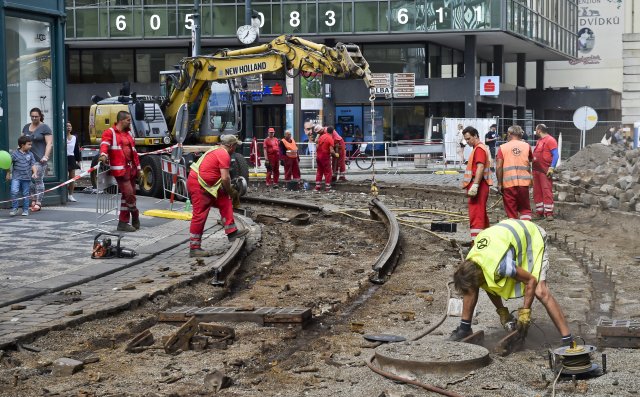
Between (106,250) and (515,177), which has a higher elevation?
(515,177)

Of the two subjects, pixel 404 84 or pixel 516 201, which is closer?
pixel 516 201

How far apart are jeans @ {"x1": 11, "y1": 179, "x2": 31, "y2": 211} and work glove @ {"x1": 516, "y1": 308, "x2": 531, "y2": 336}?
11.3 meters

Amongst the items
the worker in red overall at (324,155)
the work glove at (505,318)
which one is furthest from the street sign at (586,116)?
the work glove at (505,318)

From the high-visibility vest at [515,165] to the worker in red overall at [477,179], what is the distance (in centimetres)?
186

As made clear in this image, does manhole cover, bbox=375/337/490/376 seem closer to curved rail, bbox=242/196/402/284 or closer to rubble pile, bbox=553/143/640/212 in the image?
curved rail, bbox=242/196/402/284

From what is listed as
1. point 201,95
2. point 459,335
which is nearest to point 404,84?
point 201,95

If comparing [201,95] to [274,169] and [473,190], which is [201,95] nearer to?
[274,169]

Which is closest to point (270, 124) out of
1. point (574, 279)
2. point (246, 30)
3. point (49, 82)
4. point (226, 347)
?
point (246, 30)

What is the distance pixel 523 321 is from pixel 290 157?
2010 centimetres

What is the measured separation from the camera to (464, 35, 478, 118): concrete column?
49219 millimetres

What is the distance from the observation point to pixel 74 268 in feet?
40.3

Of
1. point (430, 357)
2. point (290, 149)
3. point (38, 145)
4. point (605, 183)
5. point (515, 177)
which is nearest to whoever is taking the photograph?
point (430, 357)

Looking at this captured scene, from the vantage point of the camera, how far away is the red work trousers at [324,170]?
1032 inches

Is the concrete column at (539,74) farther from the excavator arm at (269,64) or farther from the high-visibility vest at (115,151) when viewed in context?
the high-visibility vest at (115,151)
